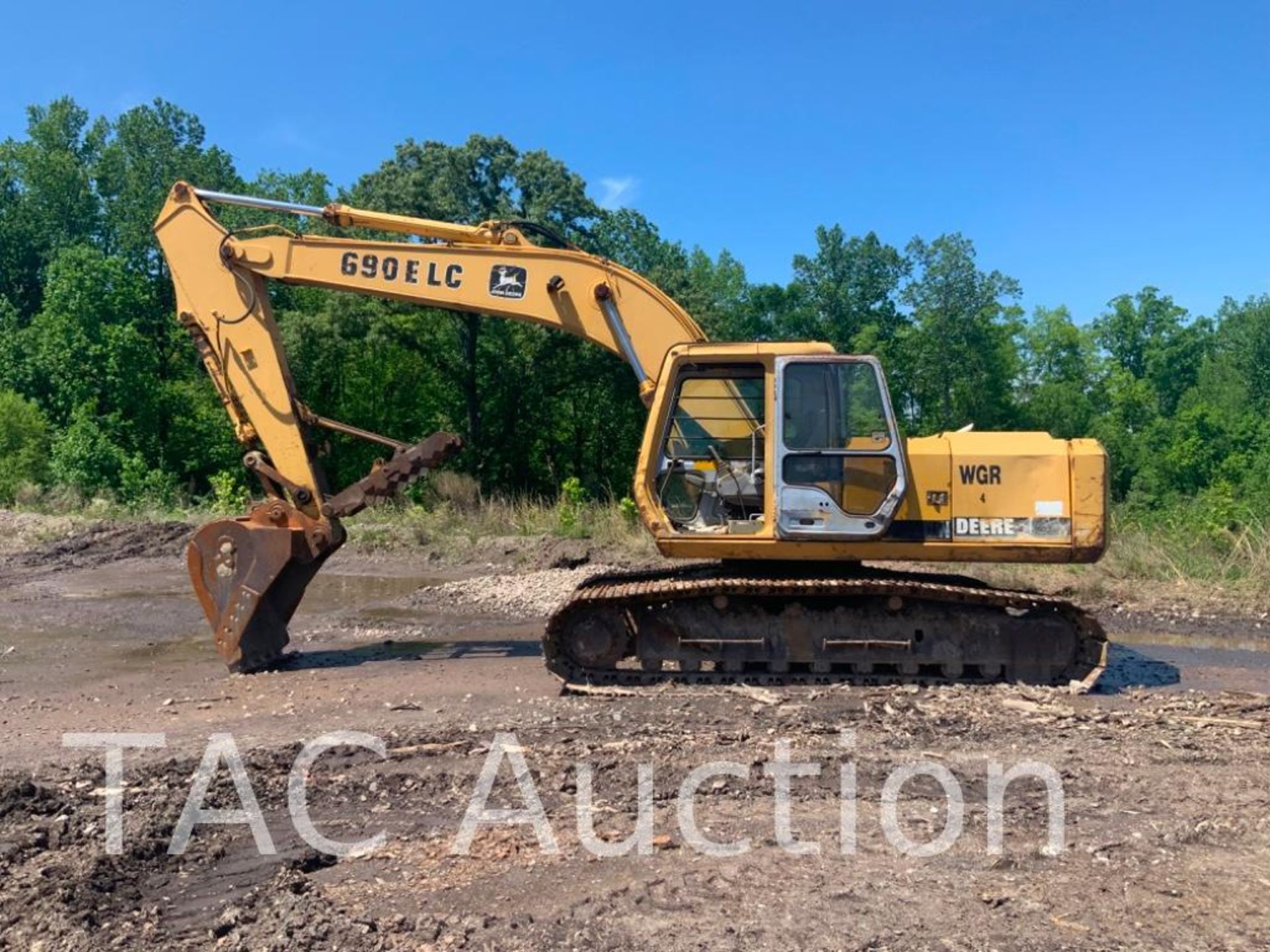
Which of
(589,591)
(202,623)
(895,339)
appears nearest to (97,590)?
(202,623)

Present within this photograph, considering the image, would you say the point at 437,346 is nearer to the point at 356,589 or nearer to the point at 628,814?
the point at 356,589

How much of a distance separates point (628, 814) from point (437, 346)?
26.3 metres

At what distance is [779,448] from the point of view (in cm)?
752

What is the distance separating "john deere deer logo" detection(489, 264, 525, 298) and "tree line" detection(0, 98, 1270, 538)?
12274 mm

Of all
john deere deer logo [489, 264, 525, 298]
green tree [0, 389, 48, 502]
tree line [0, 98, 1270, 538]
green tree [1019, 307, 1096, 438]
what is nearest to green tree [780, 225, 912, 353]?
tree line [0, 98, 1270, 538]

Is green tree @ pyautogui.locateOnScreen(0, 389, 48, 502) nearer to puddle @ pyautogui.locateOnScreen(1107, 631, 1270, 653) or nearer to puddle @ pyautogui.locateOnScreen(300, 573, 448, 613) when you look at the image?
puddle @ pyautogui.locateOnScreen(300, 573, 448, 613)

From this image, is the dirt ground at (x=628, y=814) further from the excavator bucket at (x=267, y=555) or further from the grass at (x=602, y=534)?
the grass at (x=602, y=534)

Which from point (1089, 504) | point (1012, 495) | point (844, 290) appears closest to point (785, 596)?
point (1012, 495)

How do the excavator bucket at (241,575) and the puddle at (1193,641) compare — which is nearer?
the excavator bucket at (241,575)

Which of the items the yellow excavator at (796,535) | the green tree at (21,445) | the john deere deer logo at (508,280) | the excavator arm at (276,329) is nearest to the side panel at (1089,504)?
the yellow excavator at (796,535)

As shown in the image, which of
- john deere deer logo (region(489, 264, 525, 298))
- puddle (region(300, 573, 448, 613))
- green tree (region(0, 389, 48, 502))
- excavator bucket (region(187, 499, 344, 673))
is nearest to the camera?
excavator bucket (region(187, 499, 344, 673))

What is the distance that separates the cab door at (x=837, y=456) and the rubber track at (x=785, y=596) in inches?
16.4

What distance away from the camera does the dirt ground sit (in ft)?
12.1

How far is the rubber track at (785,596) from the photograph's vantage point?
7.41m
